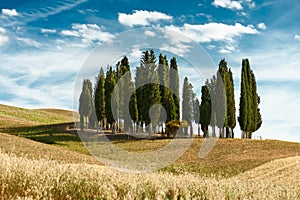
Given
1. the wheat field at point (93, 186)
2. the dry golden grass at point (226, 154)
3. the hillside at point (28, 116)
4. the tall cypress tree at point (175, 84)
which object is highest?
the tall cypress tree at point (175, 84)

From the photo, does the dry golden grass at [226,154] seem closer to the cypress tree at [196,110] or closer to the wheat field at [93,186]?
the cypress tree at [196,110]

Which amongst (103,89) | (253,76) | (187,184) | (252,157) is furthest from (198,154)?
(187,184)

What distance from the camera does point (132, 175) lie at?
9.70 m

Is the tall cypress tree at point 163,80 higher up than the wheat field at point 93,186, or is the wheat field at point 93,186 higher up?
the tall cypress tree at point 163,80

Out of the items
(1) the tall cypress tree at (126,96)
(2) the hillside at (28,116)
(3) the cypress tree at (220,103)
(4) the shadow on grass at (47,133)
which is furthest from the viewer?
(2) the hillside at (28,116)

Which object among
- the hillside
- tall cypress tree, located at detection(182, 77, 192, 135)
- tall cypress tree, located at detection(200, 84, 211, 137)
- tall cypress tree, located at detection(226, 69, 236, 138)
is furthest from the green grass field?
tall cypress tree, located at detection(182, 77, 192, 135)

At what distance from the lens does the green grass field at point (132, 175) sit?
25.1 feet

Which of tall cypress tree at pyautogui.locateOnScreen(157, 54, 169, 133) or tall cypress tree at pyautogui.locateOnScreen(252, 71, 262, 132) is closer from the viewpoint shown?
tall cypress tree at pyautogui.locateOnScreen(157, 54, 169, 133)

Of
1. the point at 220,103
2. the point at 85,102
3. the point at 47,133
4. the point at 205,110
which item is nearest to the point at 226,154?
the point at 220,103

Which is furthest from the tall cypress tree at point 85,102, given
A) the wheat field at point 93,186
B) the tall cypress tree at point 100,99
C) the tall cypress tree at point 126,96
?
the wheat field at point 93,186

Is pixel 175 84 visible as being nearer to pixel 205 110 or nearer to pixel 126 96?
pixel 205 110

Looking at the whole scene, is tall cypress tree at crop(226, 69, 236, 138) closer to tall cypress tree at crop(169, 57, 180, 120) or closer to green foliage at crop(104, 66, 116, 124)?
tall cypress tree at crop(169, 57, 180, 120)

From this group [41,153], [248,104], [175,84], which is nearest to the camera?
[41,153]

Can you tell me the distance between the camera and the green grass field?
25.1 feet
